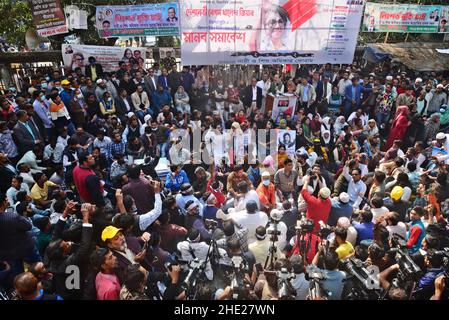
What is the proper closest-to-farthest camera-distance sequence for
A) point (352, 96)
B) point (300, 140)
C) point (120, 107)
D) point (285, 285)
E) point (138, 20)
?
1. point (285, 285)
2. point (300, 140)
3. point (120, 107)
4. point (352, 96)
5. point (138, 20)

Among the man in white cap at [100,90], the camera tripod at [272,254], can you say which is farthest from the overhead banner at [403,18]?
the camera tripod at [272,254]

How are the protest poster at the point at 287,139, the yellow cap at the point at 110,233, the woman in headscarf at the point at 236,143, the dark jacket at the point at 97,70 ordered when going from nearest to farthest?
the yellow cap at the point at 110,233
the woman in headscarf at the point at 236,143
the protest poster at the point at 287,139
the dark jacket at the point at 97,70

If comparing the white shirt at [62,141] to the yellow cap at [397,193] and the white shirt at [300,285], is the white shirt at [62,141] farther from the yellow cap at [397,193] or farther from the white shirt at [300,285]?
the yellow cap at [397,193]

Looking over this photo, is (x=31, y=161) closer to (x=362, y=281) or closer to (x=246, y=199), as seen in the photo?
(x=246, y=199)

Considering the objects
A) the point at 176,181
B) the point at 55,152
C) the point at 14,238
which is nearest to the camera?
the point at 14,238

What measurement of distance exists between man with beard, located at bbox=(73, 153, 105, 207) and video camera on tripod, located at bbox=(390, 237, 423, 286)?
3741 millimetres

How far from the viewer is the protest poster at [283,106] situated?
8930 millimetres

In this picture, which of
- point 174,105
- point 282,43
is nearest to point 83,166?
point 174,105

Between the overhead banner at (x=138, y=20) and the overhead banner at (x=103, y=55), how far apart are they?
49cm

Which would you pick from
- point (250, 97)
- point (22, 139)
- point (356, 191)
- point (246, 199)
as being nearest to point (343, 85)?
point (250, 97)

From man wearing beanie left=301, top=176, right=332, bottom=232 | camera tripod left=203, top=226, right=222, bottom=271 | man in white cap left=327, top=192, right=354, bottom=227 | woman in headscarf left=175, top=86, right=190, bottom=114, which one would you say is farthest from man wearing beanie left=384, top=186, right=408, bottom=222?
woman in headscarf left=175, top=86, right=190, bottom=114

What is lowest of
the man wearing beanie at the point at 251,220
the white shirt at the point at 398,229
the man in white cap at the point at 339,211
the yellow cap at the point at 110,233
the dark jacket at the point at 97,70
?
the man in white cap at the point at 339,211

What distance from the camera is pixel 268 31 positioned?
30.1 feet

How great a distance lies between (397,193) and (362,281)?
6.60 ft
